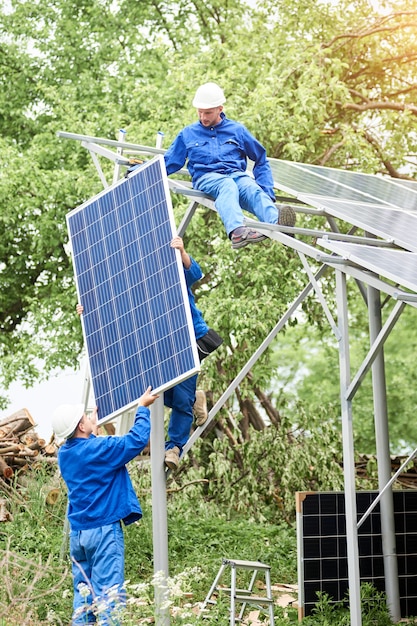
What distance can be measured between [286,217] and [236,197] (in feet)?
1.23

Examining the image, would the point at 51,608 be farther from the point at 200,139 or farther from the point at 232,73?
the point at 232,73

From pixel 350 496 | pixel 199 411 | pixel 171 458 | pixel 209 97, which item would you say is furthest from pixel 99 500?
pixel 209 97

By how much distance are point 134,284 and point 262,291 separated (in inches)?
227

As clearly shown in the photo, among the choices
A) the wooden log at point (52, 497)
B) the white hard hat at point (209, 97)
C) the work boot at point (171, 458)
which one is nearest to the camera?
the work boot at point (171, 458)

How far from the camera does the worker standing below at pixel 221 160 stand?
24.5 ft

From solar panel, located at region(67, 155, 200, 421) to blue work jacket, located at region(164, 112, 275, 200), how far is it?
0.49 metres

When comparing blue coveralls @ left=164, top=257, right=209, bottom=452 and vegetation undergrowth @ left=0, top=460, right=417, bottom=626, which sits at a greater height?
blue coveralls @ left=164, top=257, right=209, bottom=452

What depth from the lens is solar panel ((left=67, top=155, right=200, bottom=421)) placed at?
6816 mm

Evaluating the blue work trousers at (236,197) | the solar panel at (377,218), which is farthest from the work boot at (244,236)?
the solar panel at (377,218)

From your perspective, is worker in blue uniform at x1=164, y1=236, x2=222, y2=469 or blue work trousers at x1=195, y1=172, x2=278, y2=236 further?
worker in blue uniform at x1=164, y1=236, x2=222, y2=469

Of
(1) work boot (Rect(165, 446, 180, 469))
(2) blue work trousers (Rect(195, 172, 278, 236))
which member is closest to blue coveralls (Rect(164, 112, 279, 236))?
(2) blue work trousers (Rect(195, 172, 278, 236))

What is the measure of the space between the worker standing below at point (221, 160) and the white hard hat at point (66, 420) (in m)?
1.93

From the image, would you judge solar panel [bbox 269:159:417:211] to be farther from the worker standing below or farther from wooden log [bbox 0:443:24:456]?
wooden log [bbox 0:443:24:456]

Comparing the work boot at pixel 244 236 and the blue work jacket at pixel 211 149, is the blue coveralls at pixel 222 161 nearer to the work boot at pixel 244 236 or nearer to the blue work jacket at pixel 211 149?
the blue work jacket at pixel 211 149
